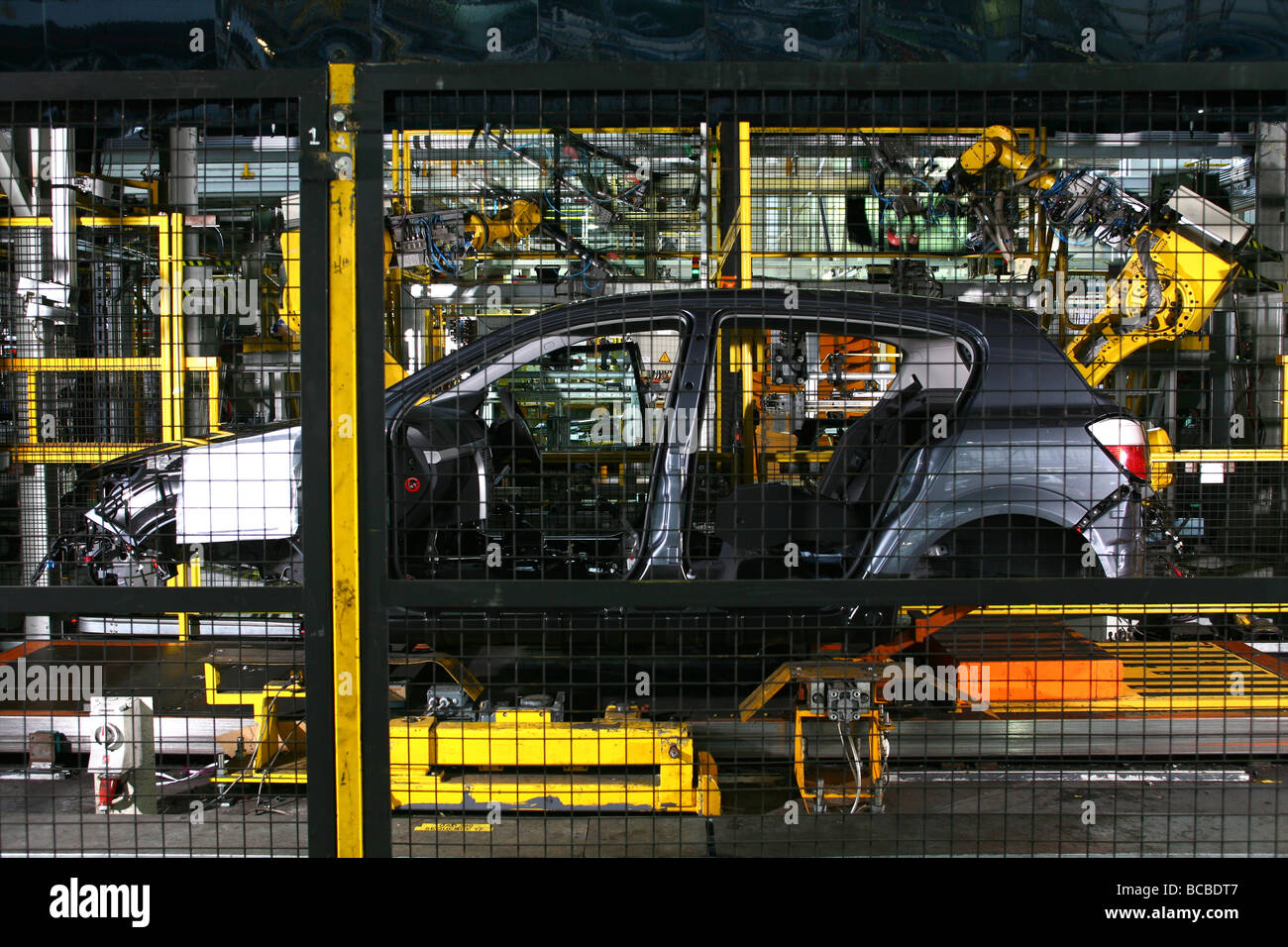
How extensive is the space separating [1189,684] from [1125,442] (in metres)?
1.19

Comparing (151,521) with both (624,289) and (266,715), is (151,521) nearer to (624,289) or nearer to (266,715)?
(266,715)

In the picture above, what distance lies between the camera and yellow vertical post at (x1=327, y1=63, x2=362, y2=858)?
215cm

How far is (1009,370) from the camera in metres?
3.52

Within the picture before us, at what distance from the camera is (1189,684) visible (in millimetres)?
3922

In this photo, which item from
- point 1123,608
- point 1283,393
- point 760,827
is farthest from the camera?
point 1283,393

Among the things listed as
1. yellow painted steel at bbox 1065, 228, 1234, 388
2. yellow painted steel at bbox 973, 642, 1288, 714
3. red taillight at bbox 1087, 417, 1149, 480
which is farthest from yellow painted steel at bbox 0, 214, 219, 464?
yellow painted steel at bbox 1065, 228, 1234, 388

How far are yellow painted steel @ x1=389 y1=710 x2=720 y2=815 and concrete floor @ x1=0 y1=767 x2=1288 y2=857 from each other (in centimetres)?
11

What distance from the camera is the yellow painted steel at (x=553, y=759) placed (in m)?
3.09

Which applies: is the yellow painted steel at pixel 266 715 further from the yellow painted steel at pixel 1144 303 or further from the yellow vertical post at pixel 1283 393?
the yellow painted steel at pixel 1144 303

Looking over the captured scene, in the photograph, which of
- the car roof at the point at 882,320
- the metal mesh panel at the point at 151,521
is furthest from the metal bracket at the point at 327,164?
the car roof at the point at 882,320

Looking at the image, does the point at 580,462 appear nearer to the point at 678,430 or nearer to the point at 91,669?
the point at 678,430

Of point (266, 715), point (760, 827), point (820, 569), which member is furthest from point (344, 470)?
point (820, 569)
